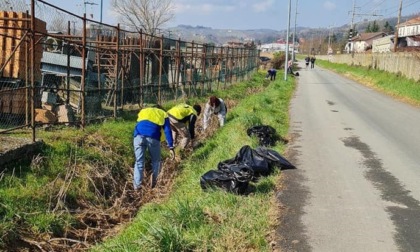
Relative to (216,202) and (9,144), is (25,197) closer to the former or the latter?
(9,144)

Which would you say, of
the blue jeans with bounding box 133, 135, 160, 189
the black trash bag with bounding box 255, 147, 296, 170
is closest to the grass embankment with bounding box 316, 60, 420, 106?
the black trash bag with bounding box 255, 147, 296, 170

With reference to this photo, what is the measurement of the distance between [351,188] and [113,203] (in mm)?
4036

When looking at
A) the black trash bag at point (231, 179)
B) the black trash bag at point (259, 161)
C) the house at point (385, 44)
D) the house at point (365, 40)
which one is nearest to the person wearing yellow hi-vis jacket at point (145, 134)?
the black trash bag at point (259, 161)

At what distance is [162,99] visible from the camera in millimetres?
16438

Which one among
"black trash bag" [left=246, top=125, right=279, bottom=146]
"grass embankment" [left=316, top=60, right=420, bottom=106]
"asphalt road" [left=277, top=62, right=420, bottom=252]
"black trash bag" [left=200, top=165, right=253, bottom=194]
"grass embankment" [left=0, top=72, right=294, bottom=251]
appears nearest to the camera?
"grass embankment" [left=0, top=72, right=294, bottom=251]

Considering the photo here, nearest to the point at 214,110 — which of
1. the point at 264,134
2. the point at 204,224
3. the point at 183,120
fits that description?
the point at 183,120

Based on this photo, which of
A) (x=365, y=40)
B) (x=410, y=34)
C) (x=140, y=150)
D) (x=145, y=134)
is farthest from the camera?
(x=365, y=40)

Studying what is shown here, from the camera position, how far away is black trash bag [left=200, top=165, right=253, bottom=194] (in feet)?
21.3

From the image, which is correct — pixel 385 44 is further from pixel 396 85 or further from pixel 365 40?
pixel 396 85

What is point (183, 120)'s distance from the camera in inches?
412

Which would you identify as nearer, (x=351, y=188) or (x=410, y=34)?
(x=351, y=188)

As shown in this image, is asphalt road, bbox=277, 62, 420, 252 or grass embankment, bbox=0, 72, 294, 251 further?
asphalt road, bbox=277, 62, 420, 252

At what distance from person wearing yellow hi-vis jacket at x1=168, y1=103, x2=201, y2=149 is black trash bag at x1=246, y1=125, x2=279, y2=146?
4.47 ft

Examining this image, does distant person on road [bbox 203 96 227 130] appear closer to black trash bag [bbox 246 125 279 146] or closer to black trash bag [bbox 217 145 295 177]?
black trash bag [bbox 246 125 279 146]
